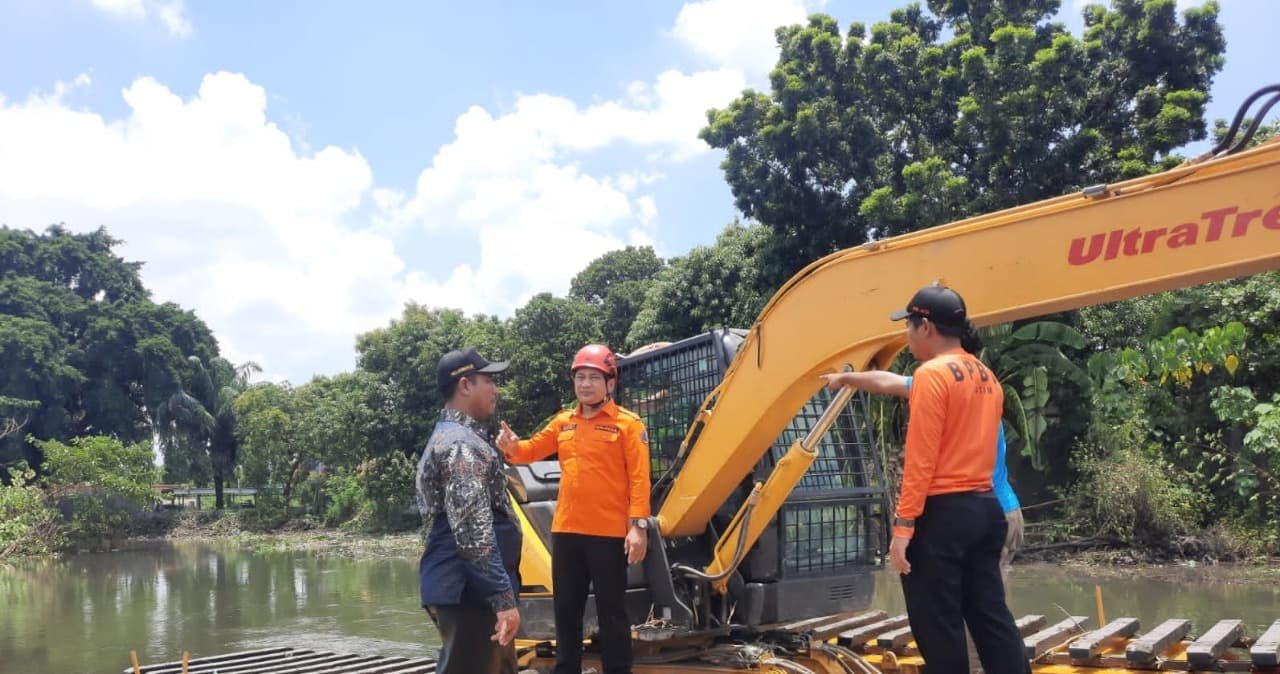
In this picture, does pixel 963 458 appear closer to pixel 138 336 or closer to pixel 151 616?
pixel 151 616

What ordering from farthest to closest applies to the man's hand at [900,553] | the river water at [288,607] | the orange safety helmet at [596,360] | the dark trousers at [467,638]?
the river water at [288,607], the orange safety helmet at [596,360], the dark trousers at [467,638], the man's hand at [900,553]

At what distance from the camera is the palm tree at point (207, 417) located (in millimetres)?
37688

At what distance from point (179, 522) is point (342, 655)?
28395 mm

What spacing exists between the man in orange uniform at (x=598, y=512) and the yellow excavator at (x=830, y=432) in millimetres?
553

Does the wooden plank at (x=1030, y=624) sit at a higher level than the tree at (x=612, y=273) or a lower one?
lower

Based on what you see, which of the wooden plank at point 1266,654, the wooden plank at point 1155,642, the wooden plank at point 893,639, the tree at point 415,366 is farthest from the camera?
the tree at point 415,366

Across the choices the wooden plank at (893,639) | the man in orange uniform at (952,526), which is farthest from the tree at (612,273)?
the man in orange uniform at (952,526)

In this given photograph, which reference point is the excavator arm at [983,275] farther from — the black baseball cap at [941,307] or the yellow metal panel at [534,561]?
the yellow metal panel at [534,561]

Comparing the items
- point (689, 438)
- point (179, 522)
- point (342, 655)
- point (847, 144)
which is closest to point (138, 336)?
point (179, 522)

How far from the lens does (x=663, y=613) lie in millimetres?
5141

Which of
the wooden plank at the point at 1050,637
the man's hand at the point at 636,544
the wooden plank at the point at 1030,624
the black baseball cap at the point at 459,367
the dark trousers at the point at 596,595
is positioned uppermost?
the black baseball cap at the point at 459,367

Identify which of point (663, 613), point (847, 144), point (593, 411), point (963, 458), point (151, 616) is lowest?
point (151, 616)

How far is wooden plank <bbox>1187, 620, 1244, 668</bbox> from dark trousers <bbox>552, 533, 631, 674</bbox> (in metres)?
2.41

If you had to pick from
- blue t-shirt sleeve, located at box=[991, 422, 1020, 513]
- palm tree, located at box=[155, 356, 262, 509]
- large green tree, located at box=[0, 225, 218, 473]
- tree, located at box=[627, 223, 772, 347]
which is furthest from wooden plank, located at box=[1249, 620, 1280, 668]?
palm tree, located at box=[155, 356, 262, 509]
